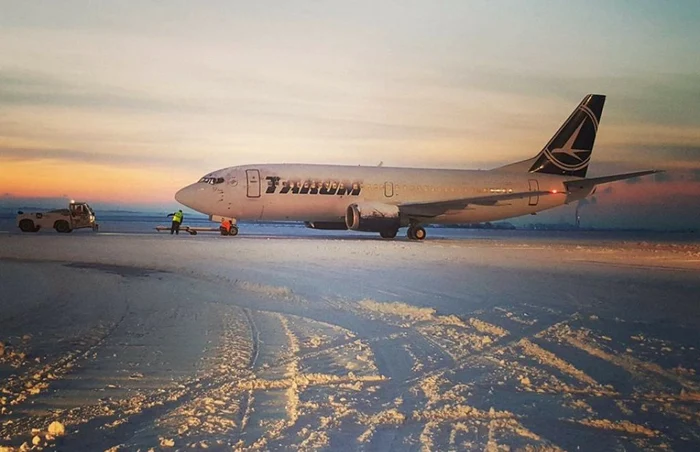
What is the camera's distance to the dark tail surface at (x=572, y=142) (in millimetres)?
35781

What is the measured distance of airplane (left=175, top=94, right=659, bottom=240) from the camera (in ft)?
95.7

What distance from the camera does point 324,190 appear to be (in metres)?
29.8

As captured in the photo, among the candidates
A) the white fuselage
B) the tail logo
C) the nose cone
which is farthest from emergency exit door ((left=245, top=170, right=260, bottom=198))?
the tail logo

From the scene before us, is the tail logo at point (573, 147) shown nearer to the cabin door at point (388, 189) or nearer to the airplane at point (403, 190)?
the airplane at point (403, 190)

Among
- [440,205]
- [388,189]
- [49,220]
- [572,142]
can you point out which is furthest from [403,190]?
[49,220]

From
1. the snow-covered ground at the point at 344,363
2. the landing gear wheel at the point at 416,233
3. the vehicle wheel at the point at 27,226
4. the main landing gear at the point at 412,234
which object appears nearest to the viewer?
the snow-covered ground at the point at 344,363

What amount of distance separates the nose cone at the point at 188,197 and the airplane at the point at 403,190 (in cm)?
4

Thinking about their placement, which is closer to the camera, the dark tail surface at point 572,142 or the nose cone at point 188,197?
the nose cone at point 188,197

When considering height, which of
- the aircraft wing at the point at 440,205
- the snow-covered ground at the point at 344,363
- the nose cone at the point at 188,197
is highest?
the nose cone at the point at 188,197

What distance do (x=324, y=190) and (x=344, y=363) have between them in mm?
23591

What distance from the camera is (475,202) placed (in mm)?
31547

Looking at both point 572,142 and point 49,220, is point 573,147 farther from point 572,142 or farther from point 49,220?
point 49,220

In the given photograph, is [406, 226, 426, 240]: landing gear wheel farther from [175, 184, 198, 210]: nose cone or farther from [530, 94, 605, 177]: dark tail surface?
[175, 184, 198, 210]: nose cone

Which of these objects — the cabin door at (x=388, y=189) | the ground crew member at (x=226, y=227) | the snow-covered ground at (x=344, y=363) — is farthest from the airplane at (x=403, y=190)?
the snow-covered ground at (x=344, y=363)
